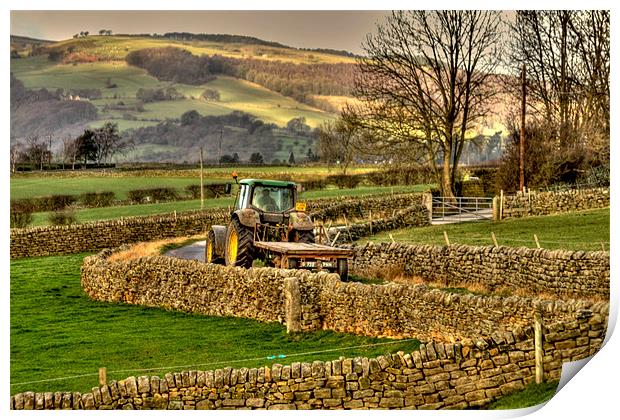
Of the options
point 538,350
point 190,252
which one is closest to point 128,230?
point 190,252

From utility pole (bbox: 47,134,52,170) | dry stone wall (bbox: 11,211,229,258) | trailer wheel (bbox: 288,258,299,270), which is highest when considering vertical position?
utility pole (bbox: 47,134,52,170)

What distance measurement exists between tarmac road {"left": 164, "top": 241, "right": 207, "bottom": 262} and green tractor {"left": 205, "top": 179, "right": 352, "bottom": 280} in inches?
169

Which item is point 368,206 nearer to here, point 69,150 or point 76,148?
point 76,148

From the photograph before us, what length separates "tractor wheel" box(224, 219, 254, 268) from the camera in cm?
2409

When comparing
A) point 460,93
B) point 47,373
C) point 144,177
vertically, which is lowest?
point 47,373

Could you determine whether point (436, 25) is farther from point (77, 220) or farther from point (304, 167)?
point (77, 220)

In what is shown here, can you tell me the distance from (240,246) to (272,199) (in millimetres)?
1379

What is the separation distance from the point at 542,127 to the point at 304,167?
23.7ft

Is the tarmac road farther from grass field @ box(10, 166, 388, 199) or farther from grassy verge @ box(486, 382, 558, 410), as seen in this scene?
grassy verge @ box(486, 382, 558, 410)

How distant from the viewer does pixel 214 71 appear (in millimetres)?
27531

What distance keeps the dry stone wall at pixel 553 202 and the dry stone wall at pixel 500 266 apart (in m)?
8.34

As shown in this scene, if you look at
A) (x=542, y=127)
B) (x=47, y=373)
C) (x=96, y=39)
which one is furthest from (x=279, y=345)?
(x=542, y=127)

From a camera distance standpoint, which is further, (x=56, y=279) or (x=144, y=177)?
(x=144, y=177)

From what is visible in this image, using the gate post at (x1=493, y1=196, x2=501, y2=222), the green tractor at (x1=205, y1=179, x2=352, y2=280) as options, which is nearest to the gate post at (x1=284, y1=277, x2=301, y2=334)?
the green tractor at (x1=205, y1=179, x2=352, y2=280)
